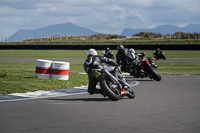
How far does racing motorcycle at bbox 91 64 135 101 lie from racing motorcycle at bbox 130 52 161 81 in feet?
21.2

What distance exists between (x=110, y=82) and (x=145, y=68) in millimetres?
7755

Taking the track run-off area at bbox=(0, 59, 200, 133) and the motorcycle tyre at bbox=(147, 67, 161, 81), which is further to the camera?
the motorcycle tyre at bbox=(147, 67, 161, 81)

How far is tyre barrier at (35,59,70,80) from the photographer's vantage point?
16.0 metres

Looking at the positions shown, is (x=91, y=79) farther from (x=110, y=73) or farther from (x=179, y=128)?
(x=179, y=128)

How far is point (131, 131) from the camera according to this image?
6656 mm

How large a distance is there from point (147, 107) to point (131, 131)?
9.34ft


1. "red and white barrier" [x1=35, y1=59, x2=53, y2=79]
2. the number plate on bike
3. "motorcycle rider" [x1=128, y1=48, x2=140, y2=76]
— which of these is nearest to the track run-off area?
the number plate on bike

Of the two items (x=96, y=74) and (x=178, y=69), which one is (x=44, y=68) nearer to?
(x=96, y=74)

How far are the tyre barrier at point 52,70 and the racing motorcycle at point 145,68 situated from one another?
12.9 ft

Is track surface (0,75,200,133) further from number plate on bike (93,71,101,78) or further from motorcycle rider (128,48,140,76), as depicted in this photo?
motorcycle rider (128,48,140,76)

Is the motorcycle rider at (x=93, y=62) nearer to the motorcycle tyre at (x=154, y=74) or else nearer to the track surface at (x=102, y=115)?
the track surface at (x=102, y=115)

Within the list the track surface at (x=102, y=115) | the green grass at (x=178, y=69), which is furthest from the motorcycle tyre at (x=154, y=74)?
the track surface at (x=102, y=115)

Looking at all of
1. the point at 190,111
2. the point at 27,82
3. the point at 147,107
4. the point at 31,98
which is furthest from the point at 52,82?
the point at 190,111

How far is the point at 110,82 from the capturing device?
1078 centimetres
